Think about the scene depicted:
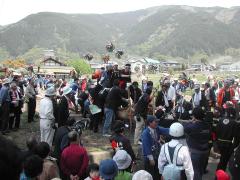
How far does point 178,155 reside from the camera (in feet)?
17.5

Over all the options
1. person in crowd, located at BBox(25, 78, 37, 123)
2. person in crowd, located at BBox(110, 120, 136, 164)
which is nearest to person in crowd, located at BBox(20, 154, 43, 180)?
person in crowd, located at BBox(110, 120, 136, 164)

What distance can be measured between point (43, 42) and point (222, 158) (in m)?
197

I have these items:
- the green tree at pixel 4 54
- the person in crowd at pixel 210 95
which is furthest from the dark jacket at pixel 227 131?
the green tree at pixel 4 54

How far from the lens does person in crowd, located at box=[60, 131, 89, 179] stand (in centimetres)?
555

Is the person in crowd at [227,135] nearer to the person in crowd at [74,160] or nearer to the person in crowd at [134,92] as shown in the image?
the person in crowd at [74,160]

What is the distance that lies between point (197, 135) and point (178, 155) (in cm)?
114

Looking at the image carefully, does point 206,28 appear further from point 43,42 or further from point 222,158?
point 222,158

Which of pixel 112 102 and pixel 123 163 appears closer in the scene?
pixel 123 163

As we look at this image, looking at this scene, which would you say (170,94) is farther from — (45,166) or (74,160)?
(45,166)

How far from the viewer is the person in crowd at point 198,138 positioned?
6352mm

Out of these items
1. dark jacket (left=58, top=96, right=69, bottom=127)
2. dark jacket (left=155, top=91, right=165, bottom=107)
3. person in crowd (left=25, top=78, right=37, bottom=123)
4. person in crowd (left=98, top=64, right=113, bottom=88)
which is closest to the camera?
dark jacket (left=58, top=96, right=69, bottom=127)

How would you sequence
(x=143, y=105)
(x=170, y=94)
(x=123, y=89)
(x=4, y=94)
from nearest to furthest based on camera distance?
(x=143, y=105) < (x=4, y=94) < (x=123, y=89) < (x=170, y=94)

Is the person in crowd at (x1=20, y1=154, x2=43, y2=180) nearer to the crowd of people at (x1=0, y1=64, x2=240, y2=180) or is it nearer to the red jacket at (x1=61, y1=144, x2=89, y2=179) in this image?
the crowd of people at (x1=0, y1=64, x2=240, y2=180)

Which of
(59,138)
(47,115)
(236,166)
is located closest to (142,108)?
(47,115)
